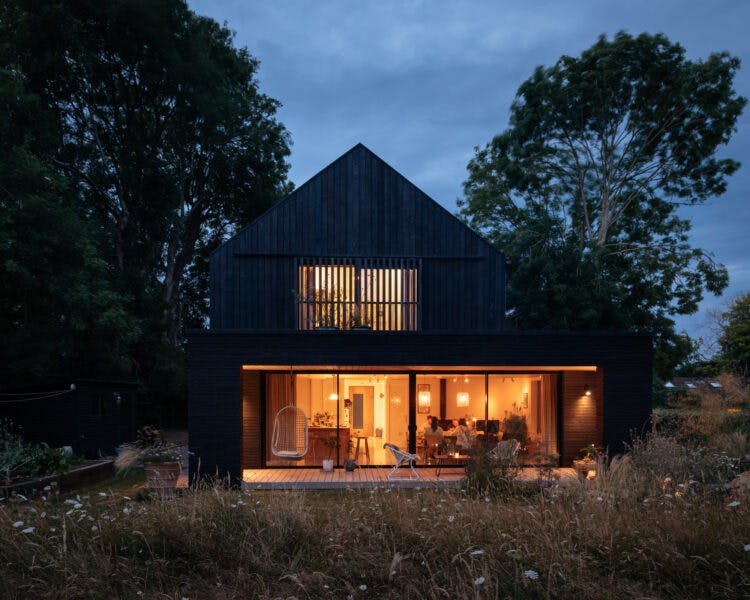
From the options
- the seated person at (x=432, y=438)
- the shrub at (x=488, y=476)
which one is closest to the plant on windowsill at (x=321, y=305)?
the seated person at (x=432, y=438)

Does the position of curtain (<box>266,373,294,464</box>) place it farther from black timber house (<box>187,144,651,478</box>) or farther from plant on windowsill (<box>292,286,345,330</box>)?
plant on windowsill (<box>292,286,345,330</box>)

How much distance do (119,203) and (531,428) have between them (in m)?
16.9

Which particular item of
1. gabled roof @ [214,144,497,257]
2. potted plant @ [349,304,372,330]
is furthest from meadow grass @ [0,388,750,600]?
gabled roof @ [214,144,497,257]

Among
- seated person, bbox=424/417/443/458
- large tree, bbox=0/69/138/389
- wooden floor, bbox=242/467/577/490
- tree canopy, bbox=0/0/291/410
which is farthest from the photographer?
tree canopy, bbox=0/0/291/410

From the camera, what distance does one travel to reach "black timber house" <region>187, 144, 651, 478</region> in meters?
10.5

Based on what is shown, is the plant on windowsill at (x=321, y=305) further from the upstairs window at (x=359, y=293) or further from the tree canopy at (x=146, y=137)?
the tree canopy at (x=146, y=137)

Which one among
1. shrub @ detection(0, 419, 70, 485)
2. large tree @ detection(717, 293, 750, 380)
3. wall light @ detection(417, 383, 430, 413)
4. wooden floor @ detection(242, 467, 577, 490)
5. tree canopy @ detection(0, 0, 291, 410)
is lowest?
wooden floor @ detection(242, 467, 577, 490)

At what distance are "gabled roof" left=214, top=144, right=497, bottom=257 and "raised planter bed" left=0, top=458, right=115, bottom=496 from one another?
5.69 metres

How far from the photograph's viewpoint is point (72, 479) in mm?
10219

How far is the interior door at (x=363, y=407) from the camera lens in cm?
1230

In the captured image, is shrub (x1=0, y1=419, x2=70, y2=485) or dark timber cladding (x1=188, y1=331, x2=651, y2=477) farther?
dark timber cladding (x1=188, y1=331, x2=651, y2=477)

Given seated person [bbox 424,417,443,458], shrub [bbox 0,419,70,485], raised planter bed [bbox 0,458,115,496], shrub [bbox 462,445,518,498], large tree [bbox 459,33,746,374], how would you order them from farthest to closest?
large tree [bbox 459,33,746,374] → seated person [bbox 424,417,443,458] → shrub [bbox 0,419,70,485] → raised planter bed [bbox 0,458,115,496] → shrub [bbox 462,445,518,498]

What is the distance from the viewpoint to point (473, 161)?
84.4 ft

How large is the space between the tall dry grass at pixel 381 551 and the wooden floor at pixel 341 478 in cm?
494
